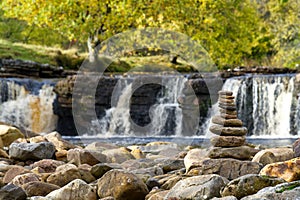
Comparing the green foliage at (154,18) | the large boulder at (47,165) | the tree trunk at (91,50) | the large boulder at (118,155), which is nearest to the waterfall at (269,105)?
the green foliage at (154,18)

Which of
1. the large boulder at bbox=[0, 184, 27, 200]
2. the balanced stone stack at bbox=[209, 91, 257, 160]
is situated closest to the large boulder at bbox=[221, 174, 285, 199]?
the balanced stone stack at bbox=[209, 91, 257, 160]

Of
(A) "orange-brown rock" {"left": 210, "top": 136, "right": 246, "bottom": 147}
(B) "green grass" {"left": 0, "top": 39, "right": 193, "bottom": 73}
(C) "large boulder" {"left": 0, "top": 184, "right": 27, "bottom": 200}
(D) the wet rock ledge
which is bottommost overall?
(C) "large boulder" {"left": 0, "top": 184, "right": 27, "bottom": 200}

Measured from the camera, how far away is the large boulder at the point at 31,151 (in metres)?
7.18

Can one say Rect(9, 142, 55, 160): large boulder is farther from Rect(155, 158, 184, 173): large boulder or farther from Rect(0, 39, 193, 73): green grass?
Rect(0, 39, 193, 73): green grass

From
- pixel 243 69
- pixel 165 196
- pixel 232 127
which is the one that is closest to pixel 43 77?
pixel 243 69

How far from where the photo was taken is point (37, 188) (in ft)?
17.4

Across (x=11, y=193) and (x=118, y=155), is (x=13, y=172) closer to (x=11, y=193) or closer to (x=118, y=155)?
(x=11, y=193)

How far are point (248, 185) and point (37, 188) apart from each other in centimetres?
238

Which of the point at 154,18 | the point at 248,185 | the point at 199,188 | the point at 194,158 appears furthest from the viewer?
the point at 154,18

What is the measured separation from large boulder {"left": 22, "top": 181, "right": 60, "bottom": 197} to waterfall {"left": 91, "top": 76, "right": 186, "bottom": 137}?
10671 millimetres

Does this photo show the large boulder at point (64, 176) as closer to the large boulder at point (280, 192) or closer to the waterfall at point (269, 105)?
the large boulder at point (280, 192)

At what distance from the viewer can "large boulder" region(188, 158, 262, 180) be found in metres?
5.39

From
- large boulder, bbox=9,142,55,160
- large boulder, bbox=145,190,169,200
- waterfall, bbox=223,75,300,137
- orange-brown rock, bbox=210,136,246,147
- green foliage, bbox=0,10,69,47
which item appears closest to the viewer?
large boulder, bbox=145,190,169,200

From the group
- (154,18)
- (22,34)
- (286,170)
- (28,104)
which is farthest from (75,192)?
(22,34)
